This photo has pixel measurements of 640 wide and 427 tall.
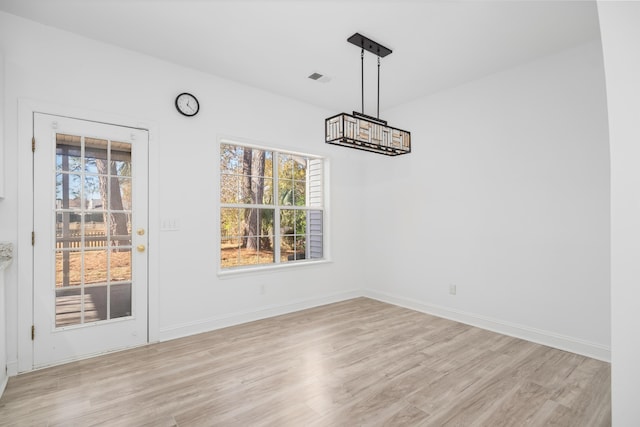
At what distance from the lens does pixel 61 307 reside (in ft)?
9.27

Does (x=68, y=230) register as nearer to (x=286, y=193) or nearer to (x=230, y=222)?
(x=230, y=222)

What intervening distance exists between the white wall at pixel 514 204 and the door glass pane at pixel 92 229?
3.45m

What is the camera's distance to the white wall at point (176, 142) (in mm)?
2660

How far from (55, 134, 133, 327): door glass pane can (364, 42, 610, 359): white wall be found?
3.45m

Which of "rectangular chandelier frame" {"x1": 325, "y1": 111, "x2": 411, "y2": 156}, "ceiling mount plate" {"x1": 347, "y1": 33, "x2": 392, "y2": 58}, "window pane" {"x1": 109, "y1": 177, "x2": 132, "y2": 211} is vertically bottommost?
"window pane" {"x1": 109, "y1": 177, "x2": 132, "y2": 211}

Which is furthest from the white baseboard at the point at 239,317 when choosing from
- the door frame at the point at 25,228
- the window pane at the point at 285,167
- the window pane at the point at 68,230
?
the window pane at the point at 285,167

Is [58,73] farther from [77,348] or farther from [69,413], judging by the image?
[69,413]

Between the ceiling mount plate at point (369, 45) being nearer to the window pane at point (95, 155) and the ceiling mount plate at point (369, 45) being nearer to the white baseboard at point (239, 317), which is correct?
the window pane at point (95, 155)

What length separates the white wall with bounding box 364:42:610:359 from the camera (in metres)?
3.00

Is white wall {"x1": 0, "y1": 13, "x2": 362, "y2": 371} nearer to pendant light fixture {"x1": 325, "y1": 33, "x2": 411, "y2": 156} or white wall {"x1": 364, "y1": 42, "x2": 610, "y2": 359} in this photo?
white wall {"x1": 364, "y1": 42, "x2": 610, "y2": 359}

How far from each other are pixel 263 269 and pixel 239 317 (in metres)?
0.64

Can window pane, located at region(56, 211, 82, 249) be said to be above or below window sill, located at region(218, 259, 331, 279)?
above

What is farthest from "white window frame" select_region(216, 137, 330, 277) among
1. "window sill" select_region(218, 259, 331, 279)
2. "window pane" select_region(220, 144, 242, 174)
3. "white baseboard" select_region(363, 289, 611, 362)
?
"white baseboard" select_region(363, 289, 611, 362)

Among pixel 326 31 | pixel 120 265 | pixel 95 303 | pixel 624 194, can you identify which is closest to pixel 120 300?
pixel 95 303
